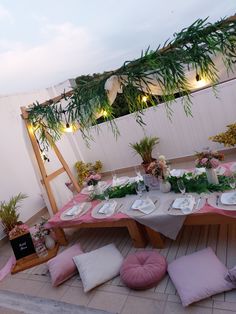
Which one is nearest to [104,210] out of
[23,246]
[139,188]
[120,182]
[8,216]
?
[139,188]

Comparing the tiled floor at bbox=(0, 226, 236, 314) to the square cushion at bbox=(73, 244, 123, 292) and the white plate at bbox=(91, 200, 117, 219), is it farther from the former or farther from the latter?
the white plate at bbox=(91, 200, 117, 219)

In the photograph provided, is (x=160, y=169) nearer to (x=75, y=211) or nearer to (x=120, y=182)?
(x=120, y=182)

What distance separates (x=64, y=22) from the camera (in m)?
2.68

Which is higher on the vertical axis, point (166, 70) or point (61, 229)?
point (166, 70)

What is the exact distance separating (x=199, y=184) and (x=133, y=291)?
1289 millimetres

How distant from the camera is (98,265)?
254 centimetres

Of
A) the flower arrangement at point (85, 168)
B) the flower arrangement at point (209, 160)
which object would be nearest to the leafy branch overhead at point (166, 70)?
the flower arrangement at point (209, 160)

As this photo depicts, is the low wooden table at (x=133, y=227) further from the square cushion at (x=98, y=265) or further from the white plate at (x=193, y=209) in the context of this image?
the white plate at (x=193, y=209)

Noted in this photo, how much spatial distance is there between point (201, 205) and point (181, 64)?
1.46 metres

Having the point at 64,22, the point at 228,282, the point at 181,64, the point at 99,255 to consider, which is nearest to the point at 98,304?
the point at 99,255

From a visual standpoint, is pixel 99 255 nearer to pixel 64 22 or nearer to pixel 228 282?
pixel 228 282

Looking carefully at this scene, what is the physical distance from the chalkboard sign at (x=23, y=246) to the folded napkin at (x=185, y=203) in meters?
2.02

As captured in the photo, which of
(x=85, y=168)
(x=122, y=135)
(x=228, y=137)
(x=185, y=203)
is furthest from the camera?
(x=85, y=168)

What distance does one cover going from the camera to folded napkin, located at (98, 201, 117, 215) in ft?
9.41
